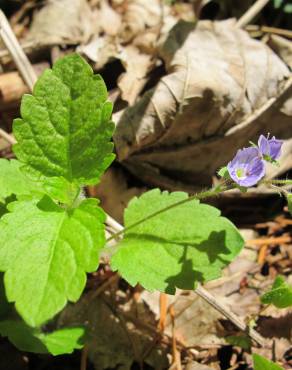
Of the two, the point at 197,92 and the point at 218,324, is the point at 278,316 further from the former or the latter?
the point at 197,92

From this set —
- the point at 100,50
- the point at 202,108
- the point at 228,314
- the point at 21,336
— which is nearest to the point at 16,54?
the point at 100,50

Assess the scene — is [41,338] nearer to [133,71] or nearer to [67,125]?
[67,125]

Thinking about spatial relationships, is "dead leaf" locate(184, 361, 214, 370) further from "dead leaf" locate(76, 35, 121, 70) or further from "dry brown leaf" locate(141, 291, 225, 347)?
"dead leaf" locate(76, 35, 121, 70)

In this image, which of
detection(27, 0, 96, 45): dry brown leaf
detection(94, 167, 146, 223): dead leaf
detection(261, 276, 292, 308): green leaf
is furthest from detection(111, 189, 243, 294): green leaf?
detection(27, 0, 96, 45): dry brown leaf

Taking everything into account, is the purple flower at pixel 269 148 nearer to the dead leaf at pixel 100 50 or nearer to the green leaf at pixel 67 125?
the green leaf at pixel 67 125

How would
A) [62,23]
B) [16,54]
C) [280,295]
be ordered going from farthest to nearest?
[62,23] < [16,54] < [280,295]
